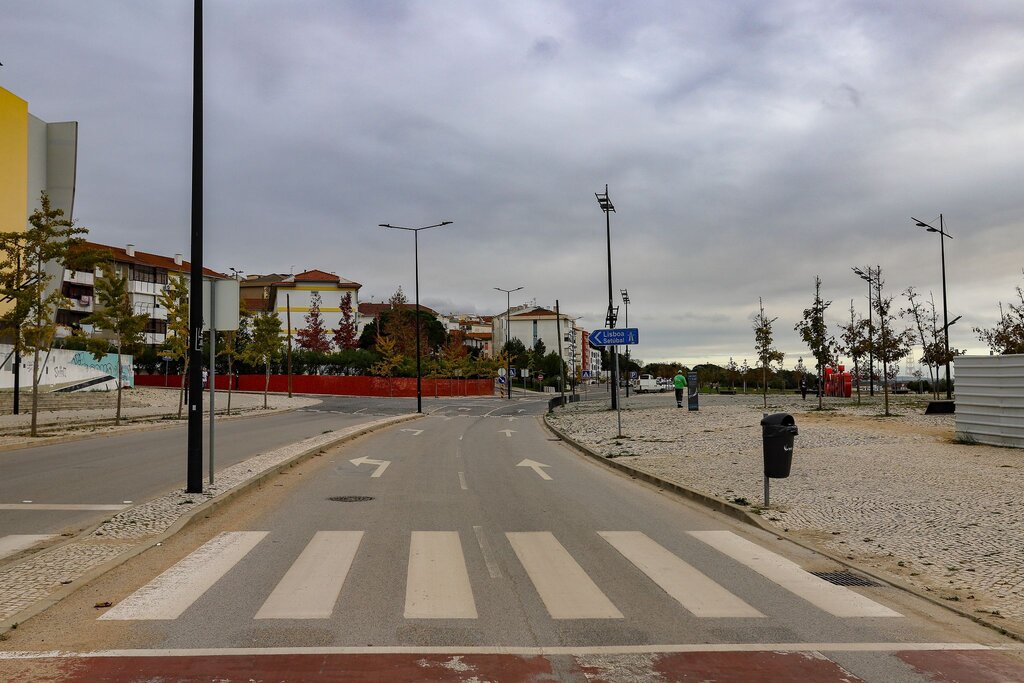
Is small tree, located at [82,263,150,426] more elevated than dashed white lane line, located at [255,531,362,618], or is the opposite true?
small tree, located at [82,263,150,426]

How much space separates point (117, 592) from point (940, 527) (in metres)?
8.43

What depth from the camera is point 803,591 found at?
262 inches

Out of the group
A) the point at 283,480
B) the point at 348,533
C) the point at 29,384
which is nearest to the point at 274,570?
the point at 348,533

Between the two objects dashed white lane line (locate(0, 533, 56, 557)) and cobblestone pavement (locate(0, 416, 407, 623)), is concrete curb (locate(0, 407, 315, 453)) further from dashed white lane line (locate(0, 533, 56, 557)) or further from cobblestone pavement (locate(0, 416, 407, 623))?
dashed white lane line (locate(0, 533, 56, 557))

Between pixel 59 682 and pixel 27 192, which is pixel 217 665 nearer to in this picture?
pixel 59 682

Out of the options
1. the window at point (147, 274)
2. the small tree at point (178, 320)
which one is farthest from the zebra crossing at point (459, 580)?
the window at point (147, 274)

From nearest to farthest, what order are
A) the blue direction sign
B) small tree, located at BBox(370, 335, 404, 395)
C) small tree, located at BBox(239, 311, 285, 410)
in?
the blue direction sign
small tree, located at BBox(239, 311, 285, 410)
small tree, located at BBox(370, 335, 404, 395)

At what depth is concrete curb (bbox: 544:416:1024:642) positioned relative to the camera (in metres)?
5.86

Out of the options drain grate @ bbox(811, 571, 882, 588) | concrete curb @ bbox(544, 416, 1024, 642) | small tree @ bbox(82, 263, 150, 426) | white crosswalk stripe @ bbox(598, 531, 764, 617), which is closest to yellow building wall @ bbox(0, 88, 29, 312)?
small tree @ bbox(82, 263, 150, 426)

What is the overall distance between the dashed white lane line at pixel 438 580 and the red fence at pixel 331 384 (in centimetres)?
6319

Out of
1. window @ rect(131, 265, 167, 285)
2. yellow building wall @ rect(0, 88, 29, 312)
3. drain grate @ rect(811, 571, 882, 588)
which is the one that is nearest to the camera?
drain grate @ rect(811, 571, 882, 588)

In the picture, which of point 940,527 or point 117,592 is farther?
point 940,527

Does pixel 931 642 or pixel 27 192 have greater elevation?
pixel 27 192

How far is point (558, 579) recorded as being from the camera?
22.6ft
